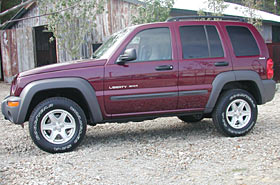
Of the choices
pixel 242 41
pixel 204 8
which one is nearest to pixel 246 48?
Result: pixel 242 41

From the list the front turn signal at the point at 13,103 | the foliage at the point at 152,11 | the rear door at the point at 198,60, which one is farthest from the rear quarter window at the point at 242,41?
the foliage at the point at 152,11

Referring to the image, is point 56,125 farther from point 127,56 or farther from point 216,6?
point 216,6

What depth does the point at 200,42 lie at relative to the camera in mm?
6051

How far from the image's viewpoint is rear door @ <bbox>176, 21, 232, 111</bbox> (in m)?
5.83

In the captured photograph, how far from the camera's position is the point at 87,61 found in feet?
A: 18.3

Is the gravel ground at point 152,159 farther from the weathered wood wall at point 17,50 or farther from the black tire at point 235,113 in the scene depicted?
the weathered wood wall at point 17,50

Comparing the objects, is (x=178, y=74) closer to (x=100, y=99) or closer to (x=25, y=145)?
(x=100, y=99)

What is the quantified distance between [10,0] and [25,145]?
18.9 metres

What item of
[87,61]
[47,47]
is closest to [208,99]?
[87,61]

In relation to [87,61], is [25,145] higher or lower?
lower

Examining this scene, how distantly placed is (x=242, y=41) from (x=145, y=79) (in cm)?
192

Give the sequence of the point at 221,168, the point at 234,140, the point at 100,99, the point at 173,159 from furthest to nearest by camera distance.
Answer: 1. the point at 234,140
2. the point at 100,99
3. the point at 173,159
4. the point at 221,168

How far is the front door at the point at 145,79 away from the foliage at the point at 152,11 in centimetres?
666

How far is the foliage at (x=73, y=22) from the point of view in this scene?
516 inches
